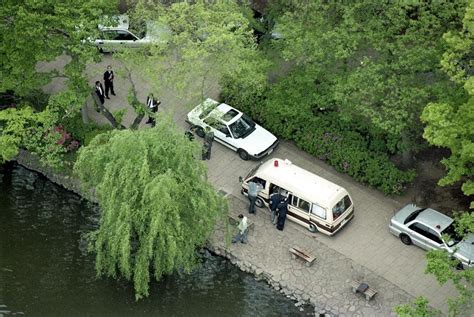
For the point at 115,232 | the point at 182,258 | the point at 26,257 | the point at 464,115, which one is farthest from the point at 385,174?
the point at 26,257

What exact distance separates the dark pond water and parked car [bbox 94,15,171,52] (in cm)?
752

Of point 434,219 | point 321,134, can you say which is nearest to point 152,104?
point 321,134

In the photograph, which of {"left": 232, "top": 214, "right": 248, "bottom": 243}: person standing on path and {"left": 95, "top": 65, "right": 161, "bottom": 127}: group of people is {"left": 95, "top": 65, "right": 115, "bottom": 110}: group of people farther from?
{"left": 232, "top": 214, "right": 248, "bottom": 243}: person standing on path

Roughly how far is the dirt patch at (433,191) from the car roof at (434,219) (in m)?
1.45

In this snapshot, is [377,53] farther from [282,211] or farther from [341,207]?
[282,211]

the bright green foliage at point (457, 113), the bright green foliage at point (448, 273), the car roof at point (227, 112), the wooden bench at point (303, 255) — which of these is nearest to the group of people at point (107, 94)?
the car roof at point (227, 112)

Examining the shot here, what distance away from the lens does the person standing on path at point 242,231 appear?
97.2 ft

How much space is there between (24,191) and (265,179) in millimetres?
10258

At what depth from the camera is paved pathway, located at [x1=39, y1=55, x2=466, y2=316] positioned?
28500 millimetres

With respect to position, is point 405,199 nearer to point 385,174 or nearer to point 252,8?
point 385,174

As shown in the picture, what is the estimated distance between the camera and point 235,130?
1321 inches

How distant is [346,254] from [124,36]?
49.9 feet

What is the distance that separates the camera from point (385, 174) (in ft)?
104

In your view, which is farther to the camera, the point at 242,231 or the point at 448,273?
the point at 242,231
